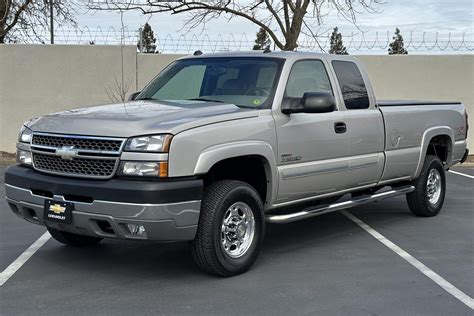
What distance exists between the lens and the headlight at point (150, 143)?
14.2ft

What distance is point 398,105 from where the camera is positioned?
7043 millimetres

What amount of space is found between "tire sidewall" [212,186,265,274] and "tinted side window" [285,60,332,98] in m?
1.14

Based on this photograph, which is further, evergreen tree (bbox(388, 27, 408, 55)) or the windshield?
evergreen tree (bbox(388, 27, 408, 55))

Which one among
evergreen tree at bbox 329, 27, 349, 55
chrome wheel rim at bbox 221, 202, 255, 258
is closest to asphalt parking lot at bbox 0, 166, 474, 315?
chrome wheel rim at bbox 221, 202, 255, 258

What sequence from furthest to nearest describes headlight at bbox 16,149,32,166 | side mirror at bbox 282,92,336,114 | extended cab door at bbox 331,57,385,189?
extended cab door at bbox 331,57,385,189 → side mirror at bbox 282,92,336,114 → headlight at bbox 16,149,32,166

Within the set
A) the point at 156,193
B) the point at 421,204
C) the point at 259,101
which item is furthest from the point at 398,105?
the point at 156,193

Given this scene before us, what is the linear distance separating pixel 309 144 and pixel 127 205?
2021 mm

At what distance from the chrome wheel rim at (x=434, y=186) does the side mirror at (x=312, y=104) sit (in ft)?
10.1

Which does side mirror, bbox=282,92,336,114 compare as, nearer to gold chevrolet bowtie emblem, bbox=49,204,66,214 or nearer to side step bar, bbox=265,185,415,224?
side step bar, bbox=265,185,415,224

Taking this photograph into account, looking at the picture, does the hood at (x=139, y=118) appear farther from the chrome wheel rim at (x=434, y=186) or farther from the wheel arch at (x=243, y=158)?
the chrome wheel rim at (x=434, y=186)

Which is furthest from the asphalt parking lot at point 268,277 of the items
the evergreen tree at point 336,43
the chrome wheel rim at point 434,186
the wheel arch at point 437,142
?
the evergreen tree at point 336,43

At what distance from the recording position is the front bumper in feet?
14.1

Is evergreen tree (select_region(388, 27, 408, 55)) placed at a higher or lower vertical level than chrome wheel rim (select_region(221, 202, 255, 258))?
higher

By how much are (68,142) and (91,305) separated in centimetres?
132
